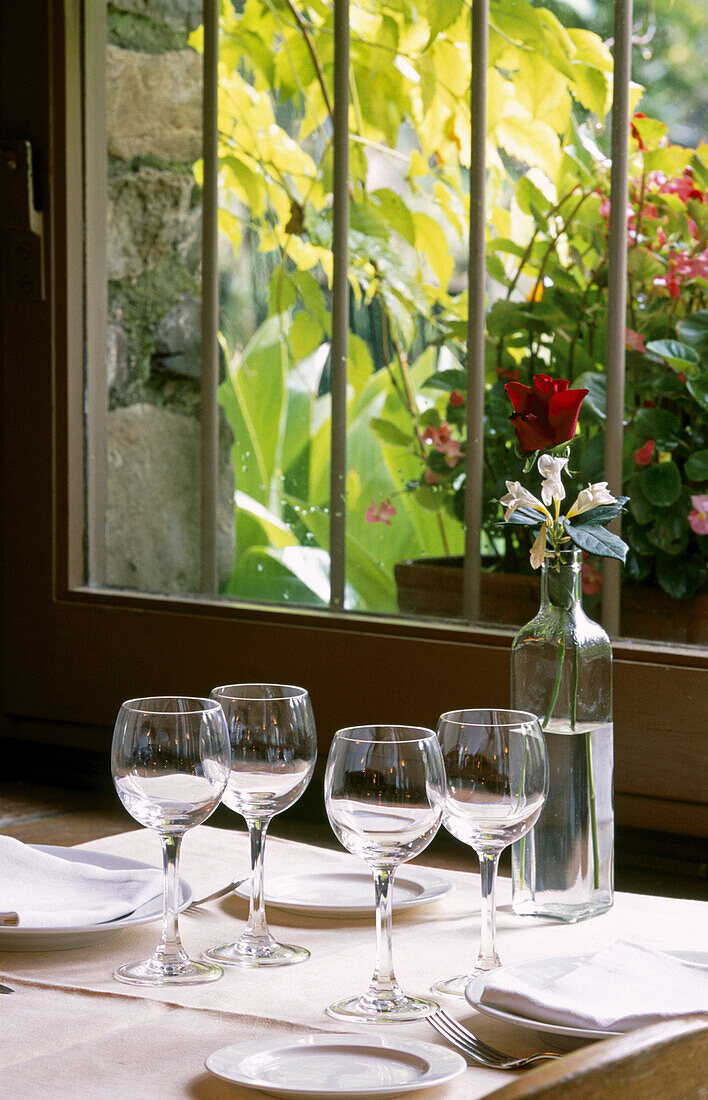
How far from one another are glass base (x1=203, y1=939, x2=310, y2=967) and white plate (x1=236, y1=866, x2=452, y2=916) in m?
0.07

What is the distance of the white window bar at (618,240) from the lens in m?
1.21

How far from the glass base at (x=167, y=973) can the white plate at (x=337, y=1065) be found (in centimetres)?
11

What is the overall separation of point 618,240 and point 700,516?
0.96ft

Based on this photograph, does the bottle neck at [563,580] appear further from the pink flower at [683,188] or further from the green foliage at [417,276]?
the pink flower at [683,188]

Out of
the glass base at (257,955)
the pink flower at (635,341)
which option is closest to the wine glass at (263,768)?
the glass base at (257,955)

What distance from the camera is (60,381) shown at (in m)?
1.52

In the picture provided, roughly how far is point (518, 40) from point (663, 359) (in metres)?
0.37

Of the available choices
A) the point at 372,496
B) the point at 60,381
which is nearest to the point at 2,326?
the point at 60,381

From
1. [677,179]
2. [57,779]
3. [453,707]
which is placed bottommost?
[57,779]

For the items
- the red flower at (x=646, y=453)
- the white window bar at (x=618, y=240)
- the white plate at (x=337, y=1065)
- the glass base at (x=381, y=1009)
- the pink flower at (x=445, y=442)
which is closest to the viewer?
the white plate at (x=337, y=1065)

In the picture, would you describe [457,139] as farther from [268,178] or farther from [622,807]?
[622,807]

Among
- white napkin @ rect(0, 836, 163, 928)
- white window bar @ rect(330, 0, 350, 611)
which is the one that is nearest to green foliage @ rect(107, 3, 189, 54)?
white window bar @ rect(330, 0, 350, 611)

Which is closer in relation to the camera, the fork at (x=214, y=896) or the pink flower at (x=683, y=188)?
the fork at (x=214, y=896)

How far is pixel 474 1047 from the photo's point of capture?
0.62 meters
